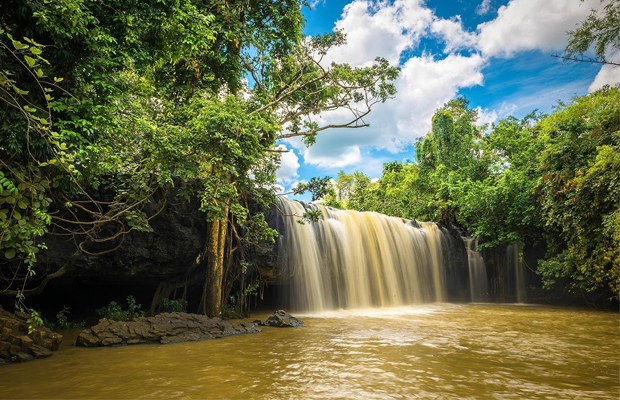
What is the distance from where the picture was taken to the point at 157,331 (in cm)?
600

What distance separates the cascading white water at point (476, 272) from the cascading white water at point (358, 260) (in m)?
1.96

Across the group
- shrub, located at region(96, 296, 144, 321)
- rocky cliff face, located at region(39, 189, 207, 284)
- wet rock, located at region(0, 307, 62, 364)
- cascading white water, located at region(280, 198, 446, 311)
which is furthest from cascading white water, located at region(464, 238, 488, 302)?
wet rock, located at region(0, 307, 62, 364)

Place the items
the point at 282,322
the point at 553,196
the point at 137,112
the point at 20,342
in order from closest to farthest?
the point at 20,342 → the point at 137,112 → the point at 282,322 → the point at 553,196

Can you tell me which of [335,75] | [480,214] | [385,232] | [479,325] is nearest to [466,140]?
A: [480,214]

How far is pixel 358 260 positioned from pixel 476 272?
8.53m

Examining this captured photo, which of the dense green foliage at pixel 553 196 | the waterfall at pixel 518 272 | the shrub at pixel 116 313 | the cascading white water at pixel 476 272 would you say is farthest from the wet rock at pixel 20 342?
the waterfall at pixel 518 272

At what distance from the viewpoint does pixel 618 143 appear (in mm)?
10039

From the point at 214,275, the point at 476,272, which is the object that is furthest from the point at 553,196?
the point at 214,275

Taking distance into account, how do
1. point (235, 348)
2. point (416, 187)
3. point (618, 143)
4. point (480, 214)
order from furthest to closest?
point (416, 187) → point (480, 214) → point (618, 143) → point (235, 348)

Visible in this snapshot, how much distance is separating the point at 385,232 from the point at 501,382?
11.6m

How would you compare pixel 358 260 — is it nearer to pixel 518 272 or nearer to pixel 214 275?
pixel 214 275

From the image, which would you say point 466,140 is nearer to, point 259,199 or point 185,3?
point 259,199

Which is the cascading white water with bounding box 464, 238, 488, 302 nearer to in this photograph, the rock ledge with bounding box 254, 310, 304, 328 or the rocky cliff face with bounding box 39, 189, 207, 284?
the rock ledge with bounding box 254, 310, 304, 328

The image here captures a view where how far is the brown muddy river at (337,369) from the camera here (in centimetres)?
330
